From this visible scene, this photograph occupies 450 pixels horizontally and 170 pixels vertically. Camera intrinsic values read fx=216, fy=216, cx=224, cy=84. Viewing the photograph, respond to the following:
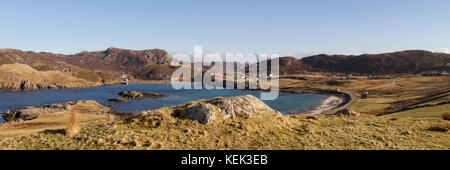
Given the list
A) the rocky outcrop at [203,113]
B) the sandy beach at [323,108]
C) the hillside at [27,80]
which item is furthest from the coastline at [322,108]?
the hillside at [27,80]

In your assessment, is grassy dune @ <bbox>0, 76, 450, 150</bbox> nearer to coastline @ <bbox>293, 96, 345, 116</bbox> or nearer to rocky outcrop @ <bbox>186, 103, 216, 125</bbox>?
rocky outcrop @ <bbox>186, 103, 216, 125</bbox>

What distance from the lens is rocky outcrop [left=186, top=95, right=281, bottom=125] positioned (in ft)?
59.1

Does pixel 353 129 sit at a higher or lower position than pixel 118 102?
higher

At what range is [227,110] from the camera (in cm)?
1911

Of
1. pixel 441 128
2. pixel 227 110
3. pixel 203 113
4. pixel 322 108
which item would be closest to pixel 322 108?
pixel 322 108

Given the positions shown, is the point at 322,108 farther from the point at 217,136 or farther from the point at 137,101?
the point at 137,101

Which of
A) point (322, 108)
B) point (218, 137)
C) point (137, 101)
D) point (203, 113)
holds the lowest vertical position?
point (137, 101)

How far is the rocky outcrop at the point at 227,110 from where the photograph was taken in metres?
18.0

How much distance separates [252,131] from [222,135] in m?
2.69

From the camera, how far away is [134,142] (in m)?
13.5

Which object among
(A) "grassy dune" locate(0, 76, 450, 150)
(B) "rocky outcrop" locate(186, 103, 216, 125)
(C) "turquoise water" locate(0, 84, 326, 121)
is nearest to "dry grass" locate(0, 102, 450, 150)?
(A) "grassy dune" locate(0, 76, 450, 150)

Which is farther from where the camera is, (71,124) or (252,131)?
(252,131)
